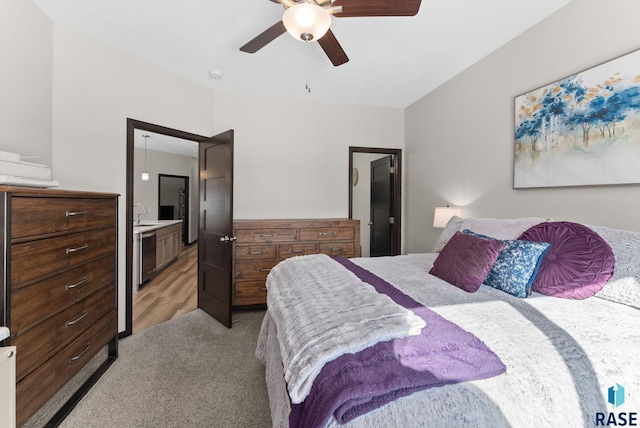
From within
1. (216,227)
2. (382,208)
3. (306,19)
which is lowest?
(216,227)

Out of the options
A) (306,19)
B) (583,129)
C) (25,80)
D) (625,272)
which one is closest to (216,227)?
(25,80)

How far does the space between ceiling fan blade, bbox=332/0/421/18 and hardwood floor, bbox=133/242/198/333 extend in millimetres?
3236

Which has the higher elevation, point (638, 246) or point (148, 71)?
point (148, 71)

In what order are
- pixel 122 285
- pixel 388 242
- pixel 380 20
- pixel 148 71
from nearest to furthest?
pixel 380 20, pixel 122 285, pixel 148 71, pixel 388 242

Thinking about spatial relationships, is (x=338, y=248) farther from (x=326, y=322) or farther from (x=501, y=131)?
(x=326, y=322)

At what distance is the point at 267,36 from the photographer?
6.36ft

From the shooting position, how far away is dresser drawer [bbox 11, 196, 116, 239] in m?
1.29

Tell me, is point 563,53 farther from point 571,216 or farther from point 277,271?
point 277,271

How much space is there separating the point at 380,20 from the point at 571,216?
201 centimetres

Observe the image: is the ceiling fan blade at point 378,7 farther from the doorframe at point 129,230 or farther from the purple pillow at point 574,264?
the doorframe at point 129,230

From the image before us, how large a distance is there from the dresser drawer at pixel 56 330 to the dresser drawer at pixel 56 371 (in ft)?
0.16

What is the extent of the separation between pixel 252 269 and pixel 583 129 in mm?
3065

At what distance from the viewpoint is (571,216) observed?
1.97m

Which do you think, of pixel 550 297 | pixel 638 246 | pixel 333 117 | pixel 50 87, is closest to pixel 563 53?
pixel 638 246
